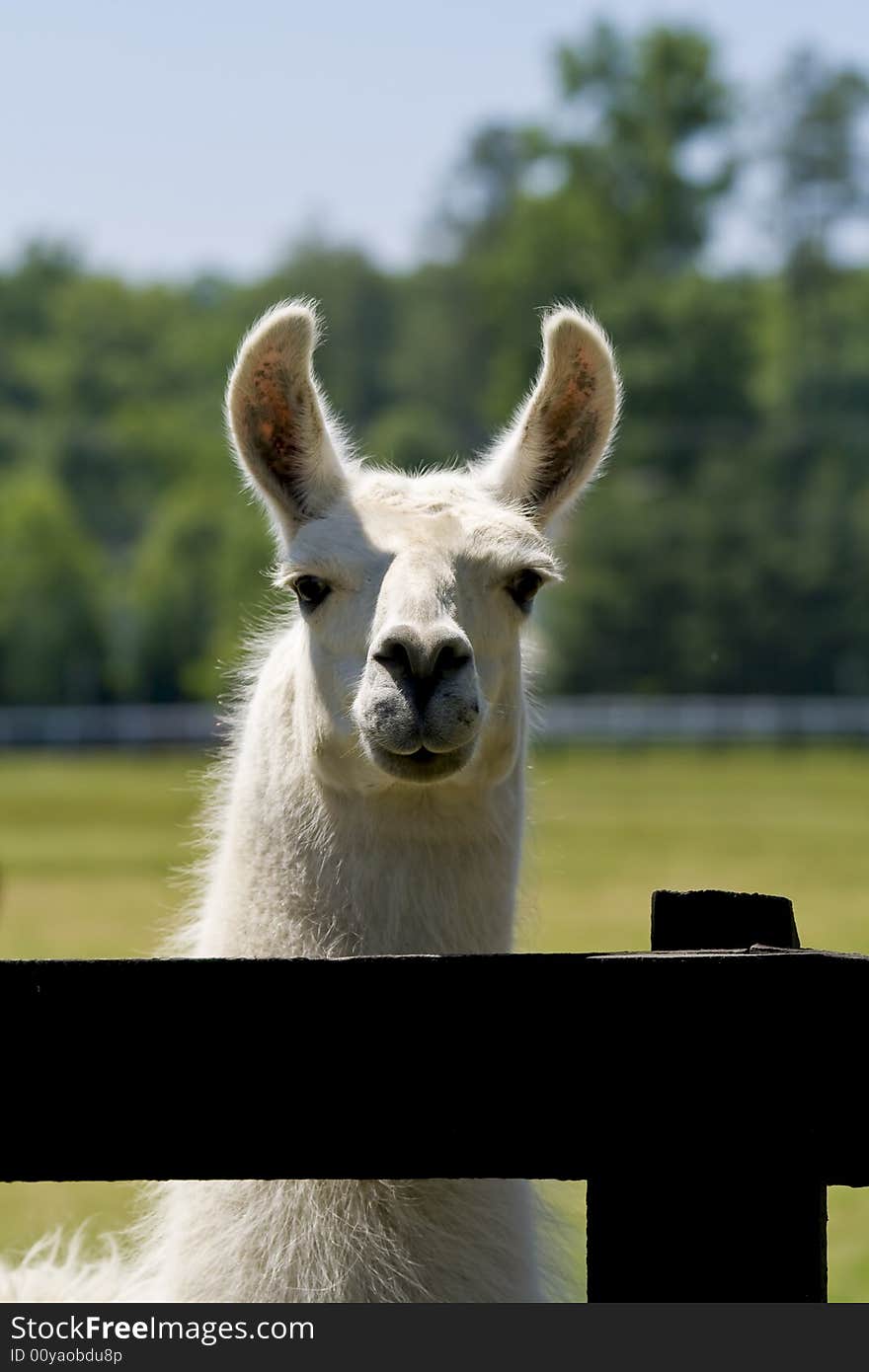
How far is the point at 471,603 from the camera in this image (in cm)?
305

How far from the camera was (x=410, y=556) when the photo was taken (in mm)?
2996

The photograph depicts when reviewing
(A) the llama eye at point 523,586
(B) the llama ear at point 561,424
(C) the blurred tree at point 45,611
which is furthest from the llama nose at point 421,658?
(C) the blurred tree at point 45,611

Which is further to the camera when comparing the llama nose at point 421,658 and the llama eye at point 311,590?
the llama eye at point 311,590

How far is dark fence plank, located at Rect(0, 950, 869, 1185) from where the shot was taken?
1.85 meters

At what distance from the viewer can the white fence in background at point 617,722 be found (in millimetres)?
50188

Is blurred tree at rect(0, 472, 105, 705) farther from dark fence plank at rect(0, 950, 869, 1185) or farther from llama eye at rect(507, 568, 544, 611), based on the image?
dark fence plank at rect(0, 950, 869, 1185)

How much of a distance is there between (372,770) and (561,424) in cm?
84

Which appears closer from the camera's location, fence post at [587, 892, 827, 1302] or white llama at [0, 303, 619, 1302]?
fence post at [587, 892, 827, 1302]

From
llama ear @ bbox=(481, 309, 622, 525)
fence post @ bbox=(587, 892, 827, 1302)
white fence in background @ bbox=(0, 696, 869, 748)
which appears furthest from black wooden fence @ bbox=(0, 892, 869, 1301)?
white fence in background @ bbox=(0, 696, 869, 748)

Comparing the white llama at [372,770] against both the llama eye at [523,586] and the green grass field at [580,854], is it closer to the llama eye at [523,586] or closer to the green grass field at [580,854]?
the llama eye at [523,586]

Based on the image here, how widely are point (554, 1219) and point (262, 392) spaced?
5.16 feet

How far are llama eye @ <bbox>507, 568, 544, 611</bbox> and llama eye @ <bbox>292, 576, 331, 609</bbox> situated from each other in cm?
32

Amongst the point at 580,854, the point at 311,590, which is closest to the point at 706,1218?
the point at 311,590
